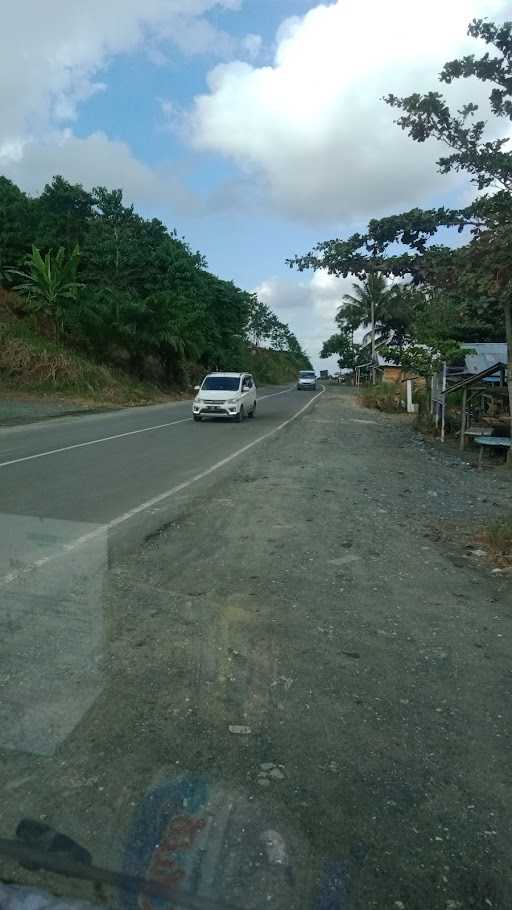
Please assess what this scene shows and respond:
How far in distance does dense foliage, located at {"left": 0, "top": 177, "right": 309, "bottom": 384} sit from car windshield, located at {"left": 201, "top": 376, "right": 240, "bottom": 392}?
1035 cm

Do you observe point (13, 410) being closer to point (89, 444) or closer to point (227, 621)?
point (89, 444)

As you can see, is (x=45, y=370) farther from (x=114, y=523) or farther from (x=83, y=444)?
(x=114, y=523)

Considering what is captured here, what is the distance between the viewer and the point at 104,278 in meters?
35.8

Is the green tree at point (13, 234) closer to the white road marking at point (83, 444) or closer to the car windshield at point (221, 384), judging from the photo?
the car windshield at point (221, 384)

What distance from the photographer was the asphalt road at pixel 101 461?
8320mm

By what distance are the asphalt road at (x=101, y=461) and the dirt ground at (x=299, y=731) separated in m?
2.14

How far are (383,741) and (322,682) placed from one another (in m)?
0.62

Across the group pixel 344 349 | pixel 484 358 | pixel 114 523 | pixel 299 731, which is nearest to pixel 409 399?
pixel 484 358

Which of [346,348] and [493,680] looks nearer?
[493,680]

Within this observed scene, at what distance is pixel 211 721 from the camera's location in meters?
3.37

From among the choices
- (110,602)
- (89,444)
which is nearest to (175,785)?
(110,602)

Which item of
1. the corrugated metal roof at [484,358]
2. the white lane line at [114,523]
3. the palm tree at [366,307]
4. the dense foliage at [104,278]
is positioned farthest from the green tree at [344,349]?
the white lane line at [114,523]

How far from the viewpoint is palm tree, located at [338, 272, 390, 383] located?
57500mm

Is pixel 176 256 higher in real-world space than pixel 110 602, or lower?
higher
